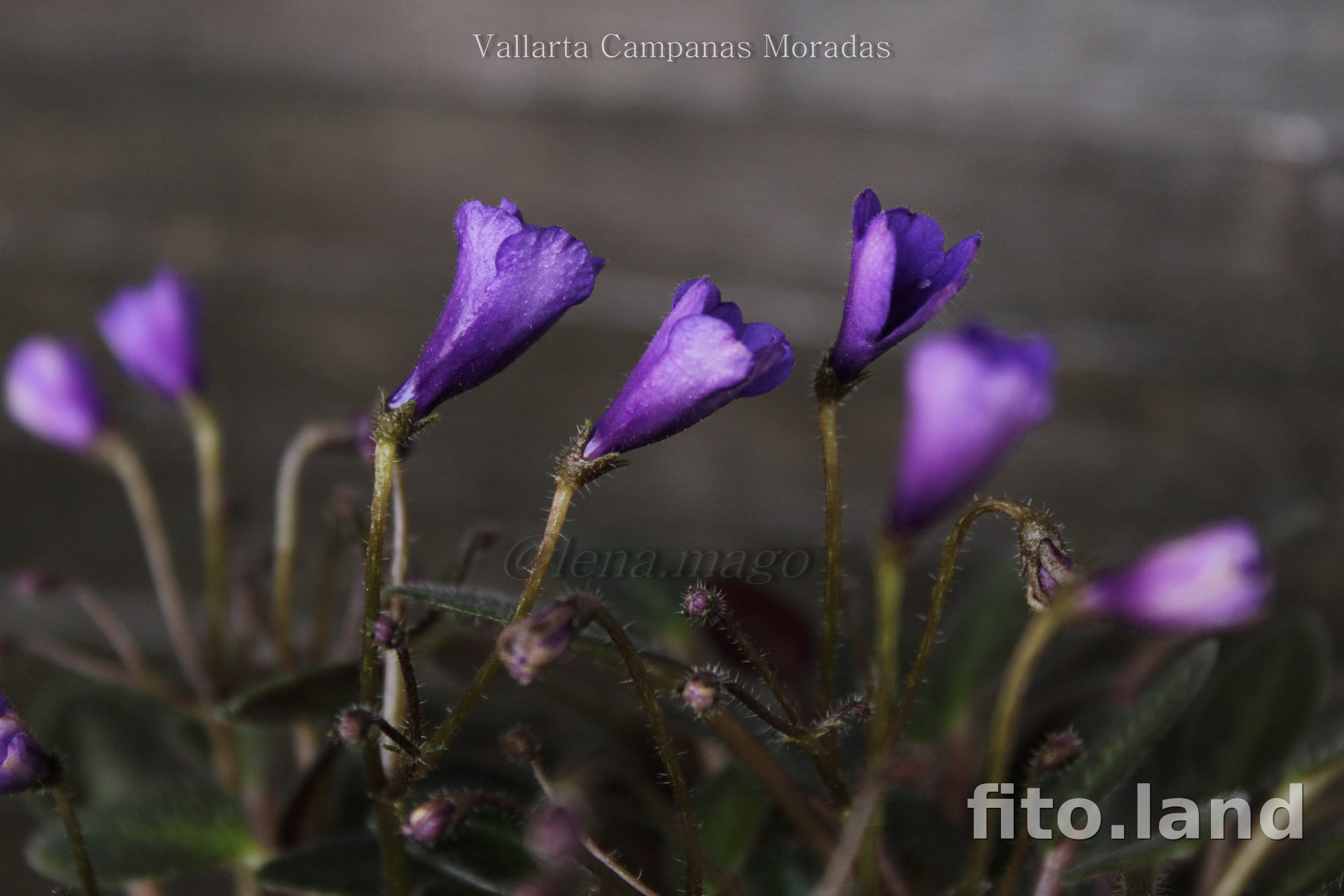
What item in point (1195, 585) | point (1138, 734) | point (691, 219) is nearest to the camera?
point (1195, 585)

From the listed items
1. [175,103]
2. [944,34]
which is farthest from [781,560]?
[175,103]

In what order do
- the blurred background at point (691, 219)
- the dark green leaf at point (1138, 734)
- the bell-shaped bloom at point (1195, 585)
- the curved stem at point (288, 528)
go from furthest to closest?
the blurred background at point (691, 219)
the curved stem at point (288, 528)
the dark green leaf at point (1138, 734)
the bell-shaped bloom at point (1195, 585)

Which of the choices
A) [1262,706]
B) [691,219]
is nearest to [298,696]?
[1262,706]

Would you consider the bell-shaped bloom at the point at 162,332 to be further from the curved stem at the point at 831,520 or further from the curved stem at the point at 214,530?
the curved stem at the point at 831,520

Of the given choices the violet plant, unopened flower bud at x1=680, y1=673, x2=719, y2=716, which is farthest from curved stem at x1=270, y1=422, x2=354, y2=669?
unopened flower bud at x1=680, y1=673, x2=719, y2=716

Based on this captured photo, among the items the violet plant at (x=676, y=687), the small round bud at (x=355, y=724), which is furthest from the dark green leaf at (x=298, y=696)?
the small round bud at (x=355, y=724)

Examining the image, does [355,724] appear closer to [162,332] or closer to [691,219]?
[162,332]

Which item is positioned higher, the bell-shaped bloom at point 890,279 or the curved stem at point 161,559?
the bell-shaped bloom at point 890,279

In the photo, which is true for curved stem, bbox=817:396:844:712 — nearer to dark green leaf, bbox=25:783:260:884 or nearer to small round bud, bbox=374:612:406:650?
small round bud, bbox=374:612:406:650
